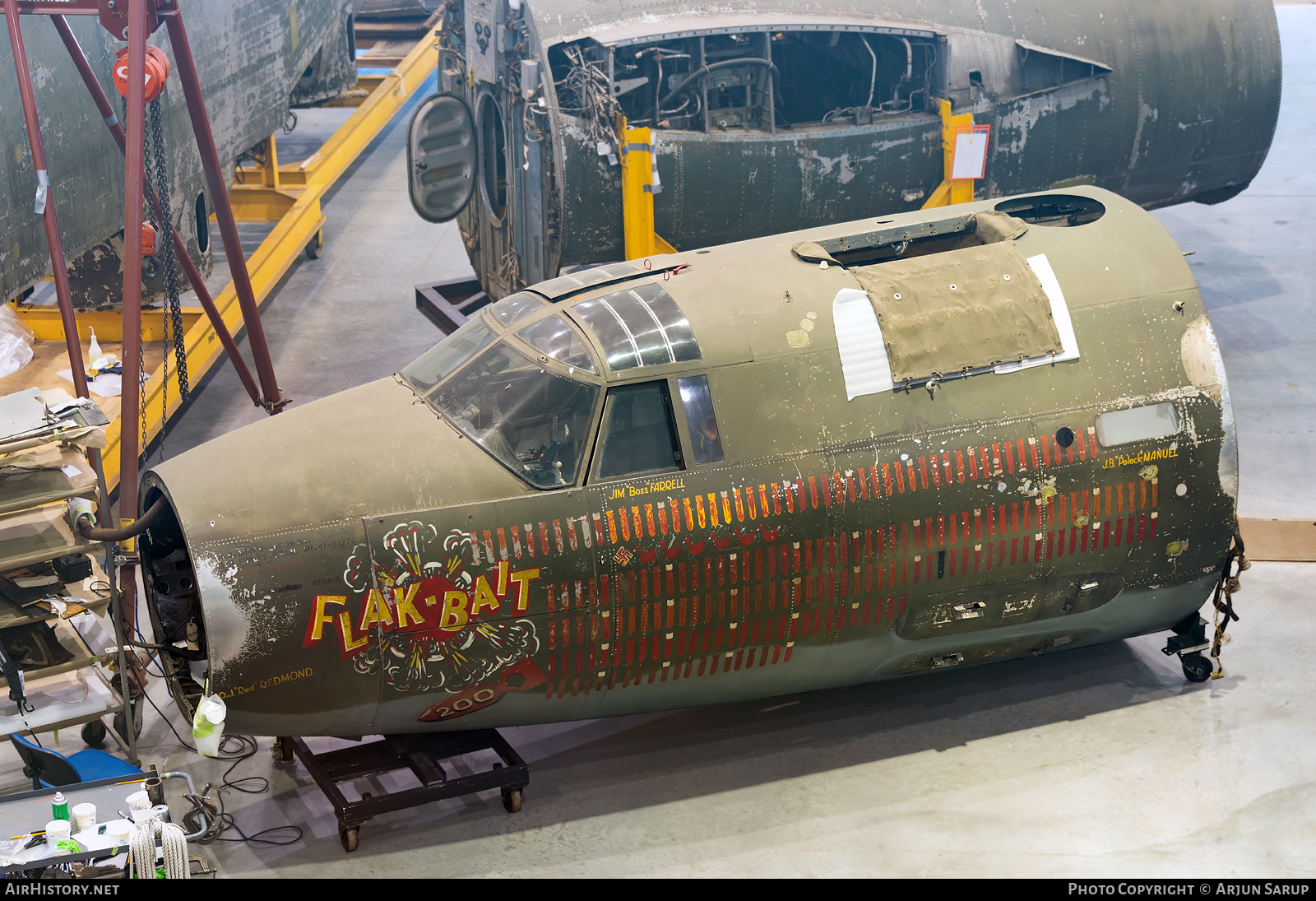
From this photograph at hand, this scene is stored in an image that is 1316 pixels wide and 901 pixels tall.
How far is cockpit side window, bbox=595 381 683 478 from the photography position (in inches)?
266

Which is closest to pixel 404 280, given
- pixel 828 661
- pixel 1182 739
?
pixel 828 661

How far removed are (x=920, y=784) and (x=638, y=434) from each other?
8.40 ft

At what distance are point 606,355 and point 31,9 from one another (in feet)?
15.5

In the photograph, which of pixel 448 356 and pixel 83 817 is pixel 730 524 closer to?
Result: pixel 448 356

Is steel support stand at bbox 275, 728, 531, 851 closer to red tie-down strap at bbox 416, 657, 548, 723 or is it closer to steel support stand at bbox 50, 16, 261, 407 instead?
red tie-down strap at bbox 416, 657, 548, 723

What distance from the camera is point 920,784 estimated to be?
24.1ft

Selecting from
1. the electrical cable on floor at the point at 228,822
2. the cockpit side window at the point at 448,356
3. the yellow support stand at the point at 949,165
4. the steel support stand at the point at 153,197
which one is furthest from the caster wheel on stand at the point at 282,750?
the yellow support stand at the point at 949,165

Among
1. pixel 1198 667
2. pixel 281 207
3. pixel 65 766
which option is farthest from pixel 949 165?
pixel 65 766

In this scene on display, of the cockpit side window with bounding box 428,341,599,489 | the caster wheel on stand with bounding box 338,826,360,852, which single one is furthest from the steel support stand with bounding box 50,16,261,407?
the caster wheel on stand with bounding box 338,826,360,852

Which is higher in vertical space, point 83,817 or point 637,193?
point 637,193

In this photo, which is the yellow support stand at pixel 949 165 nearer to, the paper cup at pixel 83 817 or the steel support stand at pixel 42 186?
the steel support stand at pixel 42 186

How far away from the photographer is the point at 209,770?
7672 millimetres

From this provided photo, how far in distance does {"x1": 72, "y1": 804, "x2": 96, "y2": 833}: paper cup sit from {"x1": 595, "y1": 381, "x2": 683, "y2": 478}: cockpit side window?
2971 millimetres

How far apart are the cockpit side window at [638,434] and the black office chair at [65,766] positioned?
3072 millimetres
